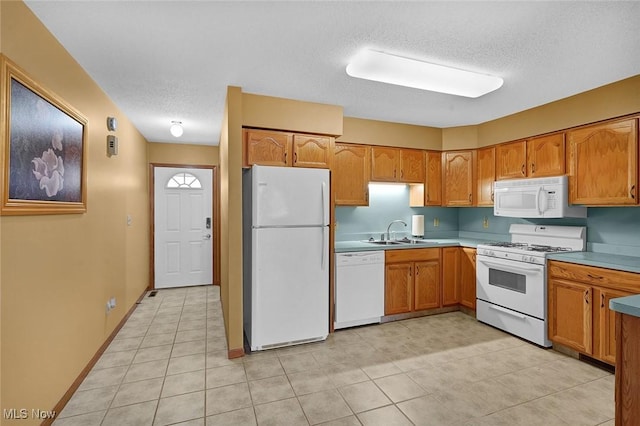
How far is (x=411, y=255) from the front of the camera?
3.82 metres

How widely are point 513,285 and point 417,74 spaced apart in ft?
7.87

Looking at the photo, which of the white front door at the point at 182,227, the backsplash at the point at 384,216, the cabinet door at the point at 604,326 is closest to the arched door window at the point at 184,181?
the white front door at the point at 182,227

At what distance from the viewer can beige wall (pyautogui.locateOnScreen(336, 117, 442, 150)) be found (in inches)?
152

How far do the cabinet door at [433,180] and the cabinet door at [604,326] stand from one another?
6.59 ft

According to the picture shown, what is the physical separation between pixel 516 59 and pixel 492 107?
1219 mm

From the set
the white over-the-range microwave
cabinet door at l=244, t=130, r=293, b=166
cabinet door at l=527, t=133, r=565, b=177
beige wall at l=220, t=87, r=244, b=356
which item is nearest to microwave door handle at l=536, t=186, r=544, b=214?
the white over-the-range microwave

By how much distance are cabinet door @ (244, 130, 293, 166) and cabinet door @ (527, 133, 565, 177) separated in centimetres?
268

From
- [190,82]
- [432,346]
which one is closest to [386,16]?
[190,82]

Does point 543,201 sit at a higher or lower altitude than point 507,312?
higher

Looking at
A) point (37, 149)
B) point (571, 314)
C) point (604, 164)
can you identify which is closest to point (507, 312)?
point (571, 314)

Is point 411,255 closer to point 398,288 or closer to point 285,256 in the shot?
point 398,288

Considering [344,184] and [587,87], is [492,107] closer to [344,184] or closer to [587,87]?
[587,87]

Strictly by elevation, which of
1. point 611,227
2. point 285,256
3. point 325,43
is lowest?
point 285,256

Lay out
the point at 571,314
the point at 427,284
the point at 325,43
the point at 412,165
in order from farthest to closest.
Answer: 1. the point at 412,165
2. the point at 427,284
3. the point at 571,314
4. the point at 325,43
